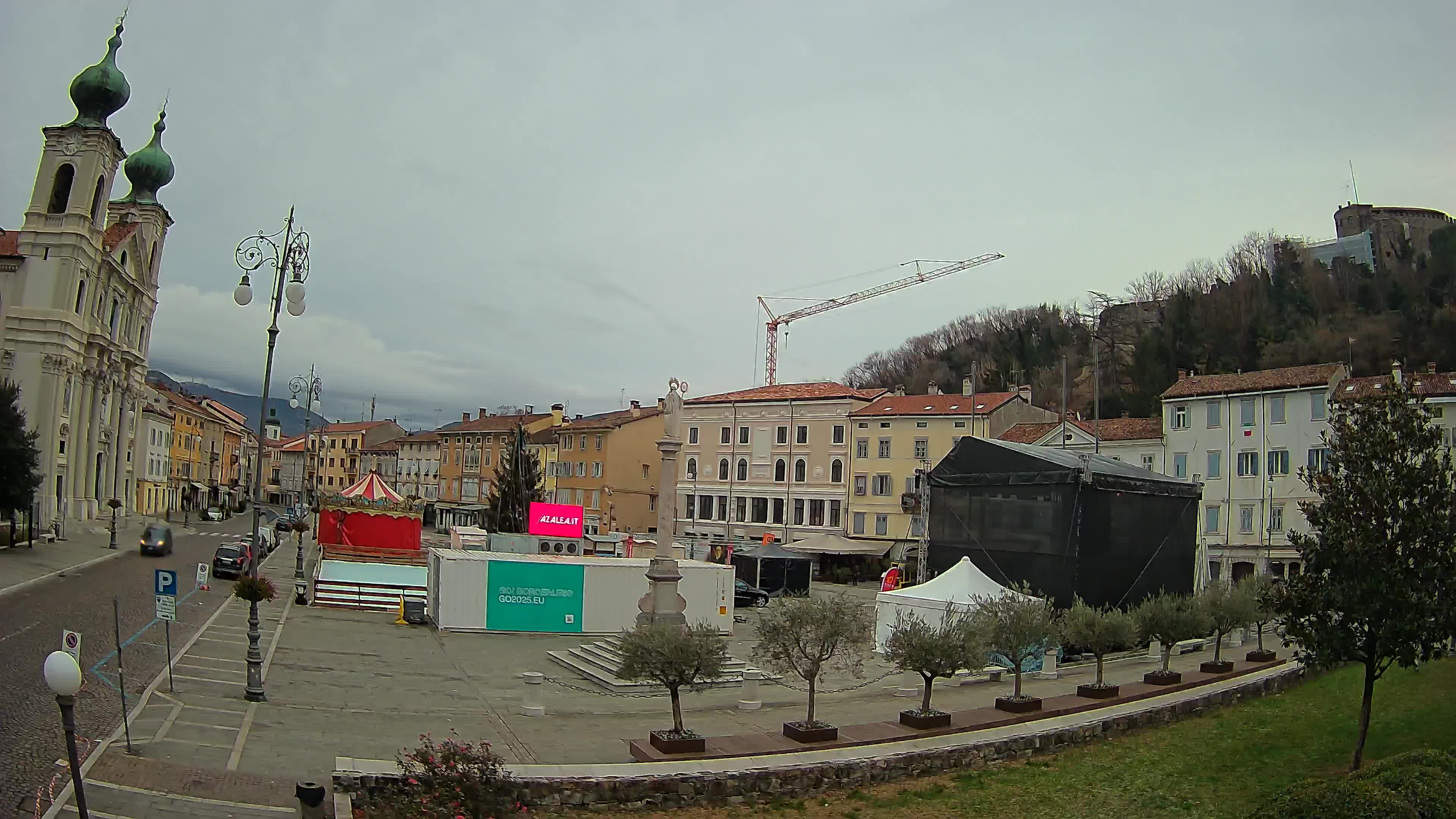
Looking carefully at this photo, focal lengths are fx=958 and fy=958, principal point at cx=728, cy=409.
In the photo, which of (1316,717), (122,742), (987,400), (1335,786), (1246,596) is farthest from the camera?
(987,400)

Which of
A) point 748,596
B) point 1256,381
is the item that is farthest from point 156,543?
point 1256,381

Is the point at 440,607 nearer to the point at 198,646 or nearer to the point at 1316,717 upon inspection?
the point at 198,646

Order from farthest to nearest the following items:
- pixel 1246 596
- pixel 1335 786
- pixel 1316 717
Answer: pixel 1246 596 → pixel 1316 717 → pixel 1335 786

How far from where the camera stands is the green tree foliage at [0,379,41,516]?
3928cm

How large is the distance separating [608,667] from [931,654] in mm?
8941

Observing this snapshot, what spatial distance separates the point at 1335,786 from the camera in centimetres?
909

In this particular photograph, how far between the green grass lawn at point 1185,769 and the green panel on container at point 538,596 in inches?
672

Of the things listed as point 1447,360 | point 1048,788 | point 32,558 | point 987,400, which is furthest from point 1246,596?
point 1447,360

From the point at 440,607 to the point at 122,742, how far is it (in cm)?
1604

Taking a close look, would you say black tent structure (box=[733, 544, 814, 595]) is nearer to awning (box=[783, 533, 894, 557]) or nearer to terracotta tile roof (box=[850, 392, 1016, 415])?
awning (box=[783, 533, 894, 557])

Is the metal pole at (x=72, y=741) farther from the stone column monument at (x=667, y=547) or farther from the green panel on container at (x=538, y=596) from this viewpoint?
the green panel on container at (x=538, y=596)

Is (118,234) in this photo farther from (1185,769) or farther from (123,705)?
(1185,769)

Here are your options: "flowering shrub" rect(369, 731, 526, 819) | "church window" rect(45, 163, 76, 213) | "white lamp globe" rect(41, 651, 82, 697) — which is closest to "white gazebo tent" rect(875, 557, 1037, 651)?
"flowering shrub" rect(369, 731, 526, 819)

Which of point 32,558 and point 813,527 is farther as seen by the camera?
point 813,527
